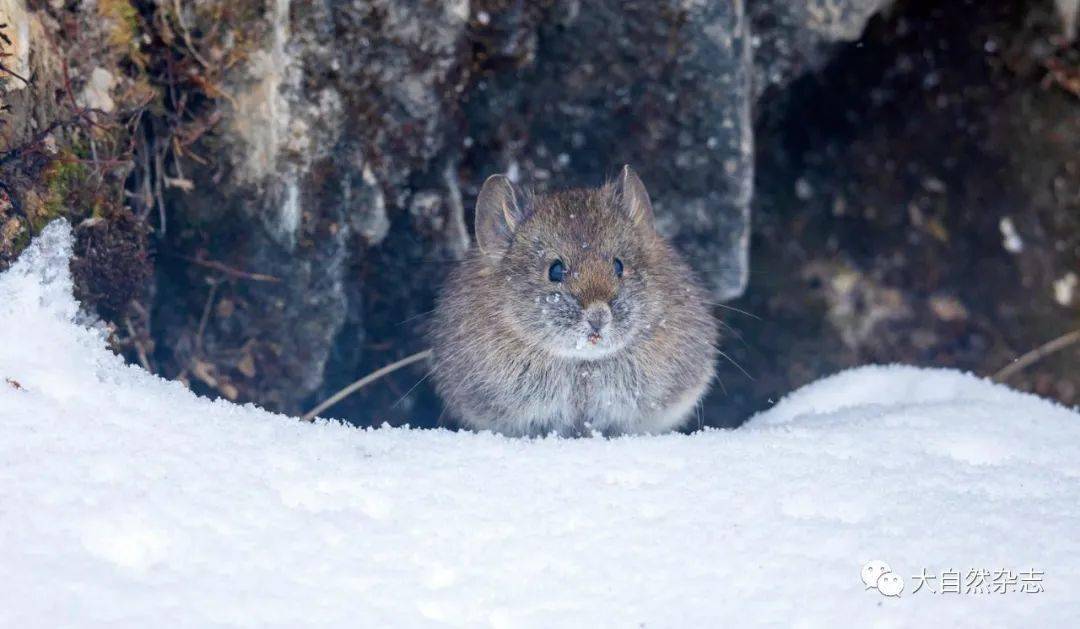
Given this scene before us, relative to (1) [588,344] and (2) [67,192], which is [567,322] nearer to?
(1) [588,344]

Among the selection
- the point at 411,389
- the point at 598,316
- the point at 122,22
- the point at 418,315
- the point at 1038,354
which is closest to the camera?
the point at 598,316

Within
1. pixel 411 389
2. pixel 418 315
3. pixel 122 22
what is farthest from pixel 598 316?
pixel 122 22

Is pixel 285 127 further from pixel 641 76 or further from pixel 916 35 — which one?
pixel 916 35

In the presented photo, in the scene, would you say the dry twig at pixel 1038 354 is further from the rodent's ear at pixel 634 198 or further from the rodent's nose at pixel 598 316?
the rodent's nose at pixel 598 316

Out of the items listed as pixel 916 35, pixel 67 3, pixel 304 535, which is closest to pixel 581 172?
pixel 916 35

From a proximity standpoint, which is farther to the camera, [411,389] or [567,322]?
[411,389]

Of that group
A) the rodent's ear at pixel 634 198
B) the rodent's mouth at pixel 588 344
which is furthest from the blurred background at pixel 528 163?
the rodent's mouth at pixel 588 344

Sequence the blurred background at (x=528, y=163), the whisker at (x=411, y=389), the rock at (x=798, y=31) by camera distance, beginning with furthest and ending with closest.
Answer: the rock at (x=798, y=31)
the whisker at (x=411, y=389)
the blurred background at (x=528, y=163)
